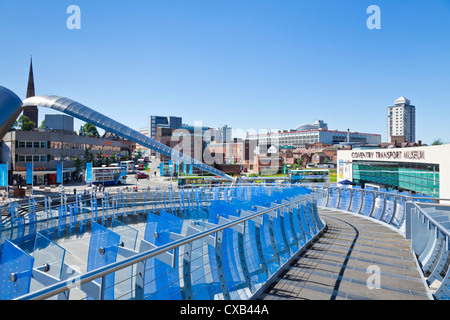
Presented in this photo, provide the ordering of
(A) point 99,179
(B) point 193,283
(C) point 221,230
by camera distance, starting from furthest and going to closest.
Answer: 1. (A) point 99,179
2. (C) point 221,230
3. (B) point 193,283

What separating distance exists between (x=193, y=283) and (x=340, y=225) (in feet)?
26.3

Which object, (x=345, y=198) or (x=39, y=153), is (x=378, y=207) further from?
(x=39, y=153)

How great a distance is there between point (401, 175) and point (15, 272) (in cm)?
3835

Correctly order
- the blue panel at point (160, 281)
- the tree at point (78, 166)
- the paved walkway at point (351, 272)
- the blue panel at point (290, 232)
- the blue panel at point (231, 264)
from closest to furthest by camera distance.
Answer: the blue panel at point (160, 281), the blue panel at point (231, 264), the paved walkway at point (351, 272), the blue panel at point (290, 232), the tree at point (78, 166)

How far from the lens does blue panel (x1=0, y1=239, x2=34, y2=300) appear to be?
2.96 m

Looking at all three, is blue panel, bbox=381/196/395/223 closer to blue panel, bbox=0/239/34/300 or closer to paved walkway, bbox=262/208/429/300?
paved walkway, bbox=262/208/429/300

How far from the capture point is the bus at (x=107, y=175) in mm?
46634

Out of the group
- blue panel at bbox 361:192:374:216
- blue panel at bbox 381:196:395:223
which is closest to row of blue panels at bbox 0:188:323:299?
blue panel at bbox 381:196:395:223

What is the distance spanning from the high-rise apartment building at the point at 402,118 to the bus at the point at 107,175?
181747 mm

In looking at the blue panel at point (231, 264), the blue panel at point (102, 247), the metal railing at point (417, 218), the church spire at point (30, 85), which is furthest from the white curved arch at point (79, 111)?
the church spire at point (30, 85)

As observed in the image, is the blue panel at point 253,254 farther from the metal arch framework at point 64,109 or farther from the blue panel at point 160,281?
the metal arch framework at point 64,109
